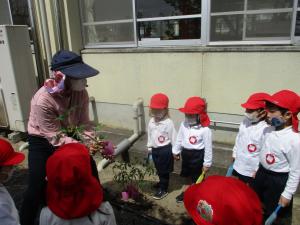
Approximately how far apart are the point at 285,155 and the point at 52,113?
2.12m

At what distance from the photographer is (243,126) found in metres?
2.85

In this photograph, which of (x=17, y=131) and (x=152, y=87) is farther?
(x=17, y=131)

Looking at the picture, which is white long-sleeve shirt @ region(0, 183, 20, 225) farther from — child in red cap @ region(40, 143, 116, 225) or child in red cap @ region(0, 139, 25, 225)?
child in red cap @ region(40, 143, 116, 225)

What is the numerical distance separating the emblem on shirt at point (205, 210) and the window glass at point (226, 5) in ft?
11.0

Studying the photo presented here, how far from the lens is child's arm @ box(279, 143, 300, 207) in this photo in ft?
7.08

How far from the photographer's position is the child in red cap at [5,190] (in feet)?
5.49

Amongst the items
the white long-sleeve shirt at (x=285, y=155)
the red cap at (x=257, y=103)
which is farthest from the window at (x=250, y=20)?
the white long-sleeve shirt at (x=285, y=155)

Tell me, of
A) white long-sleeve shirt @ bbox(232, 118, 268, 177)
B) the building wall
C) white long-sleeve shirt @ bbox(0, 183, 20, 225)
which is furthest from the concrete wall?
white long-sleeve shirt @ bbox(0, 183, 20, 225)

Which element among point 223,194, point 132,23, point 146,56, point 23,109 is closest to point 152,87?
point 146,56

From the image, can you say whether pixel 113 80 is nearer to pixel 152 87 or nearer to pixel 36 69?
pixel 152 87

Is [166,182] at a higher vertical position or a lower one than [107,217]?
lower

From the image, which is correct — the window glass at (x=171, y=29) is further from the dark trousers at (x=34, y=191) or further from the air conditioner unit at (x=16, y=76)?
the dark trousers at (x=34, y=191)

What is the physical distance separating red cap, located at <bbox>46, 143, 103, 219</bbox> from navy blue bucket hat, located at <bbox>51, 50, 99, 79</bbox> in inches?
34.4

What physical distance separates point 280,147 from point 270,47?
5.99 feet
